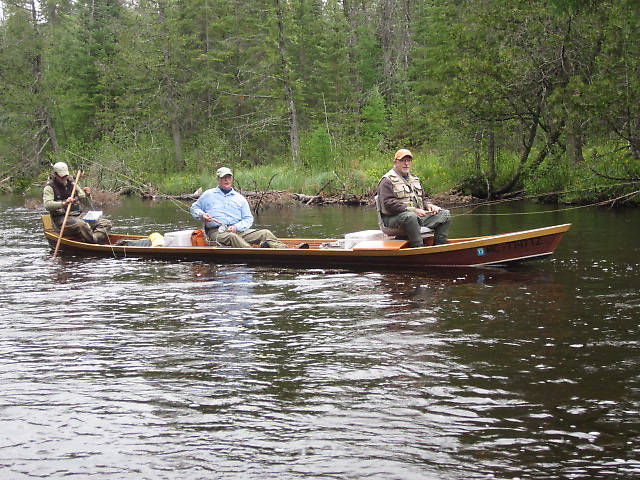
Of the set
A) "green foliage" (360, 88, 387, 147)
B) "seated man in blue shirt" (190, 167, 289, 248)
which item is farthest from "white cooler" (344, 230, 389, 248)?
"green foliage" (360, 88, 387, 147)

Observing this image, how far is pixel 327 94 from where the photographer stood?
131 ft

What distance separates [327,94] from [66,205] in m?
28.3

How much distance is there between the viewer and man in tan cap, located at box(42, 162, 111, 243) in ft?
41.6

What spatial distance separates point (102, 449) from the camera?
4.42 metres

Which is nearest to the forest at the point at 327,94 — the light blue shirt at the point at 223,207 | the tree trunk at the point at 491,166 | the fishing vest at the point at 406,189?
the tree trunk at the point at 491,166

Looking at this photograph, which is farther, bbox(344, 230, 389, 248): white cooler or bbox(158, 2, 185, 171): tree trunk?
bbox(158, 2, 185, 171): tree trunk

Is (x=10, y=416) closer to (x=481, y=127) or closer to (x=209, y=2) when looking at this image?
(x=481, y=127)

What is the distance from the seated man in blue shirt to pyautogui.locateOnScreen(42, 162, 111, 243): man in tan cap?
251 centimetres

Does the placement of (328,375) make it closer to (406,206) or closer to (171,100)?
(406,206)

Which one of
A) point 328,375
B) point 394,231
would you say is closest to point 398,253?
point 394,231

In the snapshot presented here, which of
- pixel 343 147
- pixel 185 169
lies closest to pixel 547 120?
pixel 343 147

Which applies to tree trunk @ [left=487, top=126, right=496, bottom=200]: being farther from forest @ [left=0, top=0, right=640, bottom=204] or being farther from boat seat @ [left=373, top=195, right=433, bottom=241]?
boat seat @ [left=373, top=195, right=433, bottom=241]

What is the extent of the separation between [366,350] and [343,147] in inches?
823

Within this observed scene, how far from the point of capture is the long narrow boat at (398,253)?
9.63 meters
